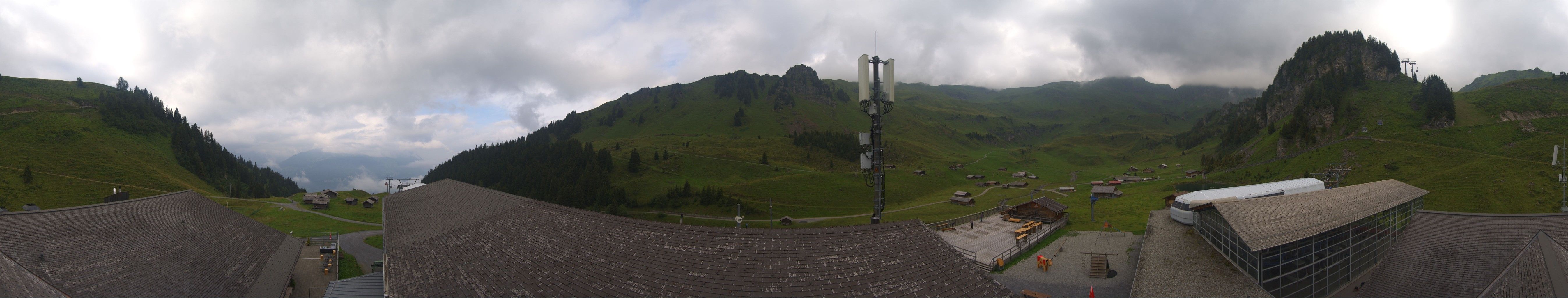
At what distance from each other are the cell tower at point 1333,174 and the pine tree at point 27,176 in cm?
17704

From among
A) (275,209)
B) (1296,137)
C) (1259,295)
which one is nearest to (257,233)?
(1259,295)

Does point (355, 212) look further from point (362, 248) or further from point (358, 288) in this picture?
point (358, 288)

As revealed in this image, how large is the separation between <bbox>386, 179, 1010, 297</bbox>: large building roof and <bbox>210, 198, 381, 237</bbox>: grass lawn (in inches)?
2050

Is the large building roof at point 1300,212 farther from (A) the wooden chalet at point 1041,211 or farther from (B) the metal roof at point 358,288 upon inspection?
(B) the metal roof at point 358,288

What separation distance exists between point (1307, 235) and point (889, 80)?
1670 cm

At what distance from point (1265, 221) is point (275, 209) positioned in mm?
107631

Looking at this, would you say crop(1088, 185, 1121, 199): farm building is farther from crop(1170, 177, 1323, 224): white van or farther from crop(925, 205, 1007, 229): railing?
crop(1170, 177, 1323, 224): white van

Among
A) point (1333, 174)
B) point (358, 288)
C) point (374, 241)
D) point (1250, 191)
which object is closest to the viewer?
point (358, 288)

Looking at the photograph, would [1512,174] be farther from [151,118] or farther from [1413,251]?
[151,118]

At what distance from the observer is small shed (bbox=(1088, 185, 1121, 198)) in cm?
7012

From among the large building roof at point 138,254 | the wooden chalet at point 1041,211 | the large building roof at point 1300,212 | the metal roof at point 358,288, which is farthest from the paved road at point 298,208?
the large building roof at point 1300,212

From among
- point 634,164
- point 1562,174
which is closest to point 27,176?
point 634,164

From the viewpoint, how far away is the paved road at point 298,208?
65750mm

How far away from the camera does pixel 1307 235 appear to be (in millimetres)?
18250
